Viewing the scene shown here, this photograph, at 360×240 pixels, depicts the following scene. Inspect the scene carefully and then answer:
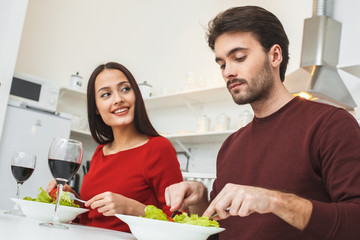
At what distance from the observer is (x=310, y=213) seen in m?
0.90

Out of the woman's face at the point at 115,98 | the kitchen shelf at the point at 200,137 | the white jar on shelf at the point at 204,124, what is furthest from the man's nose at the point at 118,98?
the white jar on shelf at the point at 204,124

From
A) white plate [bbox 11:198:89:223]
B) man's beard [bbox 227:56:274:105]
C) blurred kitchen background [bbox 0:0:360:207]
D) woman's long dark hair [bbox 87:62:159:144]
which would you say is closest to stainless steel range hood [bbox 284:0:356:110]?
blurred kitchen background [bbox 0:0:360:207]

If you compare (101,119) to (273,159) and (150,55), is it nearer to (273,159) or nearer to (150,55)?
(273,159)

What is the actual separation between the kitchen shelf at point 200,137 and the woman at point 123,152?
5.91ft

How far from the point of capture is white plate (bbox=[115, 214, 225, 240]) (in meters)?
0.79

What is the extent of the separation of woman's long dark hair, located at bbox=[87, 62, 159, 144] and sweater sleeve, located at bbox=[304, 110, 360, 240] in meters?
0.87

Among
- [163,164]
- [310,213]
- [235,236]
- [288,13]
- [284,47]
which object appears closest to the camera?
[310,213]

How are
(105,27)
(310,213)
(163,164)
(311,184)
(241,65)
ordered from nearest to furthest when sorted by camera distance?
1. (310,213)
2. (311,184)
3. (241,65)
4. (163,164)
5. (105,27)

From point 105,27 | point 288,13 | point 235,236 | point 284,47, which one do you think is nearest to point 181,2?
point 105,27

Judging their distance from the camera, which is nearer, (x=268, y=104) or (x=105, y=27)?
(x=268, y=104)

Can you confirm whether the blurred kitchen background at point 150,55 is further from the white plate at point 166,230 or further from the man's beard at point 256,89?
the white plate at point 166,230

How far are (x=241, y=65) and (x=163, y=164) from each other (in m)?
0.51

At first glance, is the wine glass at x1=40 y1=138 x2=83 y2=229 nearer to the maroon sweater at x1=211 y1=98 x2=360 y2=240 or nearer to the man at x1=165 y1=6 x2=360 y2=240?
the man at x1=165 y1=6 x2=360 y2=240

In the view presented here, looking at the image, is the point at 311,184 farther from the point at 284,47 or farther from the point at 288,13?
the point at 288,13
